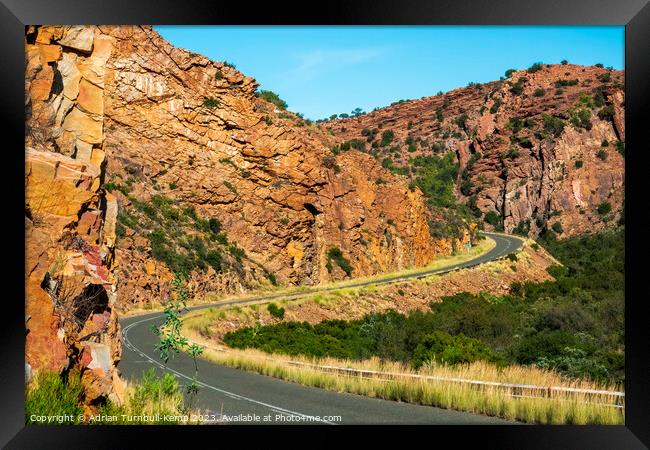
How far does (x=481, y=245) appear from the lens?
89.1m

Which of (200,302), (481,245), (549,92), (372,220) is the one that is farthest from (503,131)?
(200,302)

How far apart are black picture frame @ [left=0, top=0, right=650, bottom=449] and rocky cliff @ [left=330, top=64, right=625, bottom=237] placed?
300ft

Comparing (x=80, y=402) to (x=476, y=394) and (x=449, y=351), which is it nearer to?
(x=476, y=394)

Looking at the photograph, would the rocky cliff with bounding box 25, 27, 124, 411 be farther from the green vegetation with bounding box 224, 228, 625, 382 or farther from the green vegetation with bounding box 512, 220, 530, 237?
the green vegetation with bounding box 512, 220, 530, 237

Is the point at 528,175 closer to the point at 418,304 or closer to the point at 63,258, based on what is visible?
the point at 418,304

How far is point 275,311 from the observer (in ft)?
124

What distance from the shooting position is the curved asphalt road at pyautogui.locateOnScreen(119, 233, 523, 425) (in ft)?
36.9

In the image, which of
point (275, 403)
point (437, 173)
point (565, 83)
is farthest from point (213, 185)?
point (565, 83)

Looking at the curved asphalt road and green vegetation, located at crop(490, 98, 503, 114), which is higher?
green vegetation, located at crop(490, 98, 503, 114)

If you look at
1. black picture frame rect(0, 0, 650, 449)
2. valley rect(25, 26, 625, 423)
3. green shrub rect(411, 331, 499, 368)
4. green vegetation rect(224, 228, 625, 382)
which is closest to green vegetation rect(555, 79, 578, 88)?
valley rect(25, 26, 625, 423)

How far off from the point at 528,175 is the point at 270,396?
106661mm
